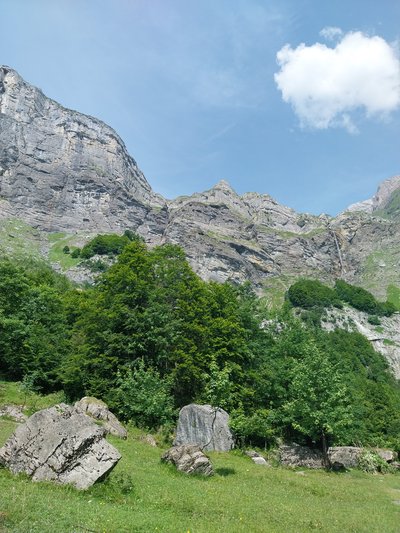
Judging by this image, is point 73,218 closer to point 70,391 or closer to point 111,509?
point 70,391

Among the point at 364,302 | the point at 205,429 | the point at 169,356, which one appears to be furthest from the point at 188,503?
the point at 364,302

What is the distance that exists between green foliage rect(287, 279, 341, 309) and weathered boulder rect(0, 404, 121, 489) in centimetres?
13415

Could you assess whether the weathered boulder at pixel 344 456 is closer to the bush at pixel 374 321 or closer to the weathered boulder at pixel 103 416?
the weathered boulder at pixel 103 416

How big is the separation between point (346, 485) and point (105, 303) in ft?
82.1

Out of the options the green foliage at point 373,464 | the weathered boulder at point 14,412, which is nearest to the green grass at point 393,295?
the green foliage at point 373,464

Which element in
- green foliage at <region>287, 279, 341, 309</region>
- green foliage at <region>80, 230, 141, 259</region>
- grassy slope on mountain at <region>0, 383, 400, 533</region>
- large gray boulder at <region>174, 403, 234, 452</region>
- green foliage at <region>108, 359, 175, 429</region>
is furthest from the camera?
green foliage at <region>80, 230, 141, 259</region>

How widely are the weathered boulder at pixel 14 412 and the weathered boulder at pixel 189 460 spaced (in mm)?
11378

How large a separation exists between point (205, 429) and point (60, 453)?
637 inches

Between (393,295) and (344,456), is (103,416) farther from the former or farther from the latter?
(393,295)

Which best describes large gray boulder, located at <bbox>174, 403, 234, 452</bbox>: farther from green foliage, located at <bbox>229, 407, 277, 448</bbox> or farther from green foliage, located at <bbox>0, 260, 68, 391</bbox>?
green foliage, located at <bbox>0, 260, 68, 391</bbox>

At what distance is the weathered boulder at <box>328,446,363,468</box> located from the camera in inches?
1324

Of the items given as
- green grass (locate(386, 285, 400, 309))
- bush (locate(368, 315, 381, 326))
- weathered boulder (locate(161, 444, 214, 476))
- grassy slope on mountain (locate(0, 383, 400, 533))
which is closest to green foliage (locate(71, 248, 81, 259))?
bush (locate(368, 315, 381, 326))

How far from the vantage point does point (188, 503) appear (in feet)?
49.0

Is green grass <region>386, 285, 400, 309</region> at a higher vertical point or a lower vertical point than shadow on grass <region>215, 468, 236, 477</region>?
higher
